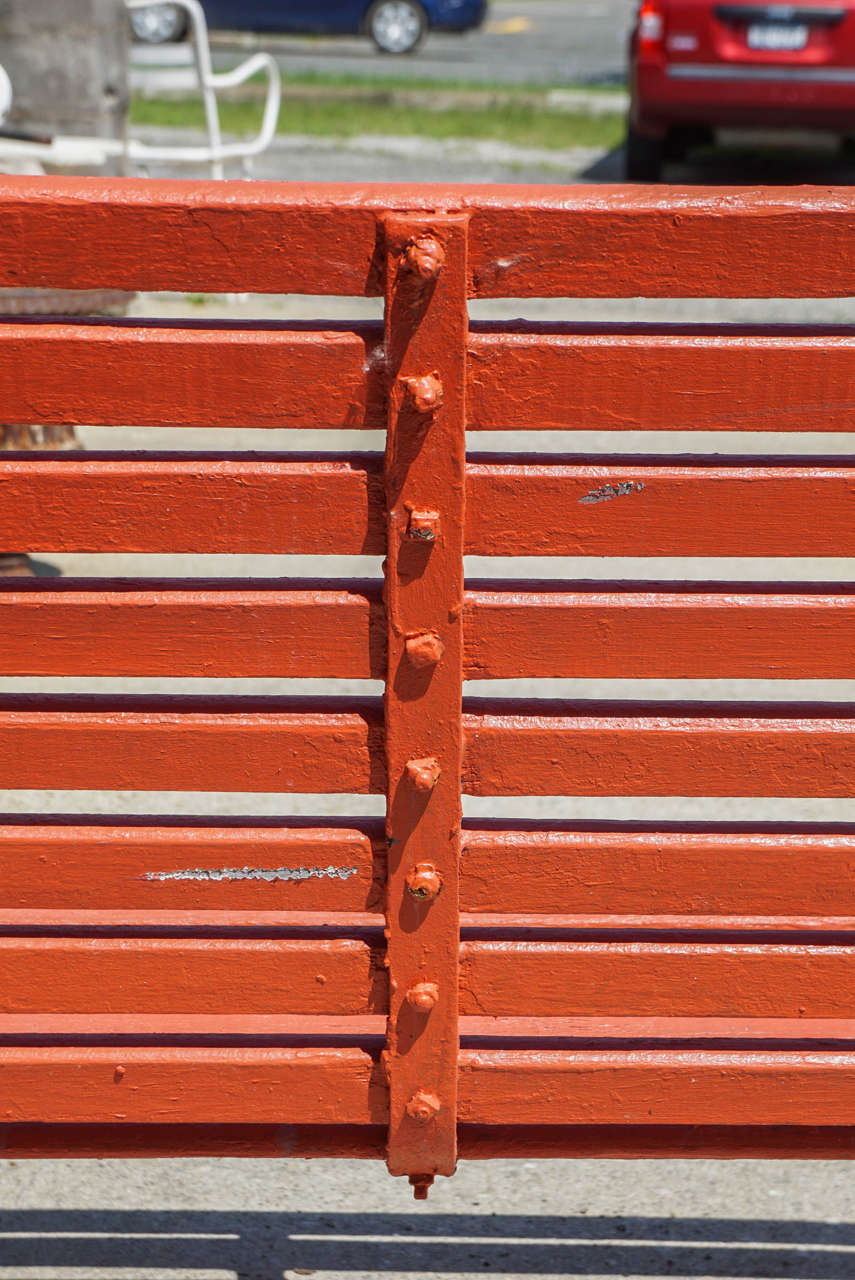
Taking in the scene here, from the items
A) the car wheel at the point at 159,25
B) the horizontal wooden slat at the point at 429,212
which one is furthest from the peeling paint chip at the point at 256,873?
the car wheel at the point at 159,25

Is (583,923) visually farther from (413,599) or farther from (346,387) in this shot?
(346,387)

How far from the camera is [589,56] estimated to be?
2602cm

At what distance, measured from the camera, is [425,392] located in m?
1.84

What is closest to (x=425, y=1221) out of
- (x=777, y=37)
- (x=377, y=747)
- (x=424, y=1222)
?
(x=424, y=1222)

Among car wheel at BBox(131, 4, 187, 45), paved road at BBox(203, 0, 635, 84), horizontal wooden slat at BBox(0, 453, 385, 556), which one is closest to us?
horizontal wooden slat at BBox(0, 453, 385, 556)

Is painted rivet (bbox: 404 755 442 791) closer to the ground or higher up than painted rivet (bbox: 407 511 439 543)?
closer to the ground

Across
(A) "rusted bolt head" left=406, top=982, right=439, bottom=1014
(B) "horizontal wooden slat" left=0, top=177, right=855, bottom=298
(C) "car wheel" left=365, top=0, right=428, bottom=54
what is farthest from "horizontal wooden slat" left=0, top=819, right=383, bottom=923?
(C) "car wheel" left=365, top=0, right=428, bottom=54

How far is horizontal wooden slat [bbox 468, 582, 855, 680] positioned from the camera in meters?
1.98

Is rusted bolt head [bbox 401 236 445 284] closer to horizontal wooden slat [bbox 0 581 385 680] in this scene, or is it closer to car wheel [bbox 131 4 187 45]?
horizontal wooden slat [bbox 0 581 385 680]

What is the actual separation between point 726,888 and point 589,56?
25840mm

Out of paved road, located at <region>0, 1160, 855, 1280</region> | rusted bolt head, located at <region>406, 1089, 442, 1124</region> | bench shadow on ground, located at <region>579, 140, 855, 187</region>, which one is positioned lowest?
paved road, located at <region>0, 1160, 855, 1280</region>

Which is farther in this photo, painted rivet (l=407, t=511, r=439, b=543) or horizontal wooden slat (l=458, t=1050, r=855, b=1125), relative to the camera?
horizontal wooden slat (l=458, t=1050, r=855, b=1125)

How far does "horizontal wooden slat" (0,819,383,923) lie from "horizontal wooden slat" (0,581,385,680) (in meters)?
0.22

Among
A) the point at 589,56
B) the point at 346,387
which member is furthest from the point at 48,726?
the point at 589,56
